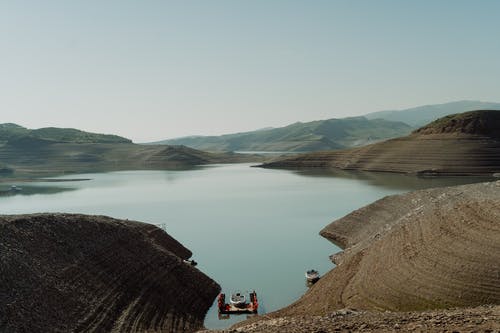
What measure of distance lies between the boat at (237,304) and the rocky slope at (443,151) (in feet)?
335

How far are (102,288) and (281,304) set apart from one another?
37.9 ft

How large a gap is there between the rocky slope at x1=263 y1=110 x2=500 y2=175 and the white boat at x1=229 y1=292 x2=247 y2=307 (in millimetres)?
102041

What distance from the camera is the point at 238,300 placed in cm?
2989

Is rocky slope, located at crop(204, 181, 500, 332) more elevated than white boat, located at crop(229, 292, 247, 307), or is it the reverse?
rocky slope, located at crop(204, 181, 500, 332)

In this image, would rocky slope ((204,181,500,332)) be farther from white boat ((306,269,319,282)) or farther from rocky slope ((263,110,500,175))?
rocky slope ((263,110,500,175))

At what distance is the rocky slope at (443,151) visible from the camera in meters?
121

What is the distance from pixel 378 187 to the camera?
99438mm

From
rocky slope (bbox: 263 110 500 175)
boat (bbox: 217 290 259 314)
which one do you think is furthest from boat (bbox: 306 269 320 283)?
rocky slope (bbox: 263 110 500 175)

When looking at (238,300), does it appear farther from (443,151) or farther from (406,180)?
(443,151)

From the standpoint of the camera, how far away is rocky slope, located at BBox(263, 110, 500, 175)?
120625mm

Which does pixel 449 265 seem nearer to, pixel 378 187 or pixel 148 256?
pixel 148 256

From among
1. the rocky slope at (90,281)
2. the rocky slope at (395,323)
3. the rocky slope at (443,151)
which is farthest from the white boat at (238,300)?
the rocky slope at (443,151)

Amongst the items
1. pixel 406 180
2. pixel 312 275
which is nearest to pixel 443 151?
pixel 406 180

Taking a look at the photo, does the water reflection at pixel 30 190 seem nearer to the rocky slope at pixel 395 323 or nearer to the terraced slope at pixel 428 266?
the terraced slope at pixel 428 266
